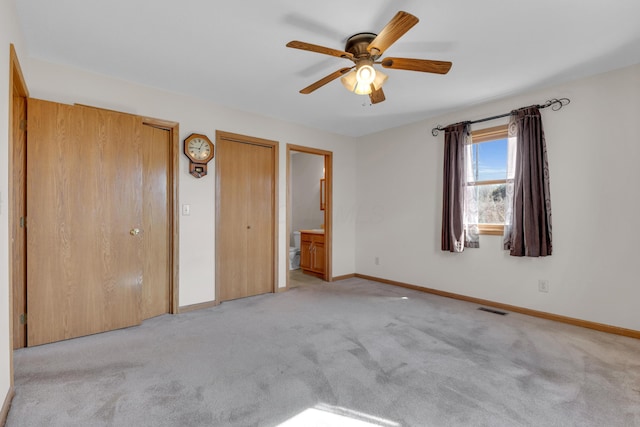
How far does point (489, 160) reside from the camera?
3742mm

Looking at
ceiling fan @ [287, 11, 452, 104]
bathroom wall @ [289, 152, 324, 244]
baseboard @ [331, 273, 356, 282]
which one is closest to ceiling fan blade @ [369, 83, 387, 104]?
ceiling fan @ [287, 11, 452, 104]

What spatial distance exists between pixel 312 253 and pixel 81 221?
340 centimetres

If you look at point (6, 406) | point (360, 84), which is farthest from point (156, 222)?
point (360, 84)

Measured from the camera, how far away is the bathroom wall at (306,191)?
6449 millimetres

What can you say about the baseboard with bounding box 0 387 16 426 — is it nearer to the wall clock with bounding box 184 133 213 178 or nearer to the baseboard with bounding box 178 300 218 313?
the baseboard with bounding box 178 300 218 313

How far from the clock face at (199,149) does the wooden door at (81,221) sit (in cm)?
55

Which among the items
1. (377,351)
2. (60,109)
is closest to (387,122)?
(377,351)

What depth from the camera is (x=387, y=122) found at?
4.46m

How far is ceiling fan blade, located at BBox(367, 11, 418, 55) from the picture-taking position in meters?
1.65

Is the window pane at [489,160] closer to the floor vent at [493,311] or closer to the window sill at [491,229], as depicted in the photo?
the window sill at [491,229]

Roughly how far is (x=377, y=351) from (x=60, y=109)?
3318mm

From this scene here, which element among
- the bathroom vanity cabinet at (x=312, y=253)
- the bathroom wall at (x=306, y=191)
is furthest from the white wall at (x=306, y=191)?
the bathroom vanity cabinet at (x=312, y=253)

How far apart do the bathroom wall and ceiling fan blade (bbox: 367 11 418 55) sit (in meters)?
4.20

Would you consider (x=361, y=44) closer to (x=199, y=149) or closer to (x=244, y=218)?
(x=199, y=149)
